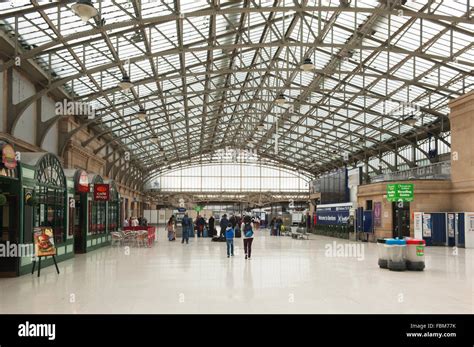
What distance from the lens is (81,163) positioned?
26859 mm

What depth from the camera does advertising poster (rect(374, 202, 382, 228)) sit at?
85.9 ft

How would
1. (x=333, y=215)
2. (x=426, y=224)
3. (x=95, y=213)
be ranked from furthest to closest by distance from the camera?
(x=333, y=215) < (x=426, y=224) < (x=95, y=213)

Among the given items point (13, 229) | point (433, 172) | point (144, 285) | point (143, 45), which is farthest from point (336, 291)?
point (433, 172)

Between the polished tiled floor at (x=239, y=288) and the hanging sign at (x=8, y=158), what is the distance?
2.67 m

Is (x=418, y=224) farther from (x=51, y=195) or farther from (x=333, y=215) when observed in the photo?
(x=51, y=195)

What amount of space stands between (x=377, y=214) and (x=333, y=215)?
20.6 ft

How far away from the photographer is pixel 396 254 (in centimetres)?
1237

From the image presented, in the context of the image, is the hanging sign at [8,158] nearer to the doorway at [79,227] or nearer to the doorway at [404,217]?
the doorway at [79,227]

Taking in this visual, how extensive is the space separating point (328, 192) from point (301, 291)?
28.7m

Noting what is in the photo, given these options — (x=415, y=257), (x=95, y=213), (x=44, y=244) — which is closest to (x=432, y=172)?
(x=415, y=257)

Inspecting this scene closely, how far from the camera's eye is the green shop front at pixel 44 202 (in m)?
12.0

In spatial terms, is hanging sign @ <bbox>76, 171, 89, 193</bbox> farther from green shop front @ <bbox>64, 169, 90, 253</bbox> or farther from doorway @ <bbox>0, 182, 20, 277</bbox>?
doorway @ <bbox>0, 182, 20, 277</bbox>

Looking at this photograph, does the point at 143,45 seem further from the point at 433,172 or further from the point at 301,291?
the point at 433,172

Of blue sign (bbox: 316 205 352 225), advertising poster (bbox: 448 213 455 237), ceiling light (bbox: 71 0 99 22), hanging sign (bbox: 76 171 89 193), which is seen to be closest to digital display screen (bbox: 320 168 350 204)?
blue sign (bbox: 316 205 352 225)
